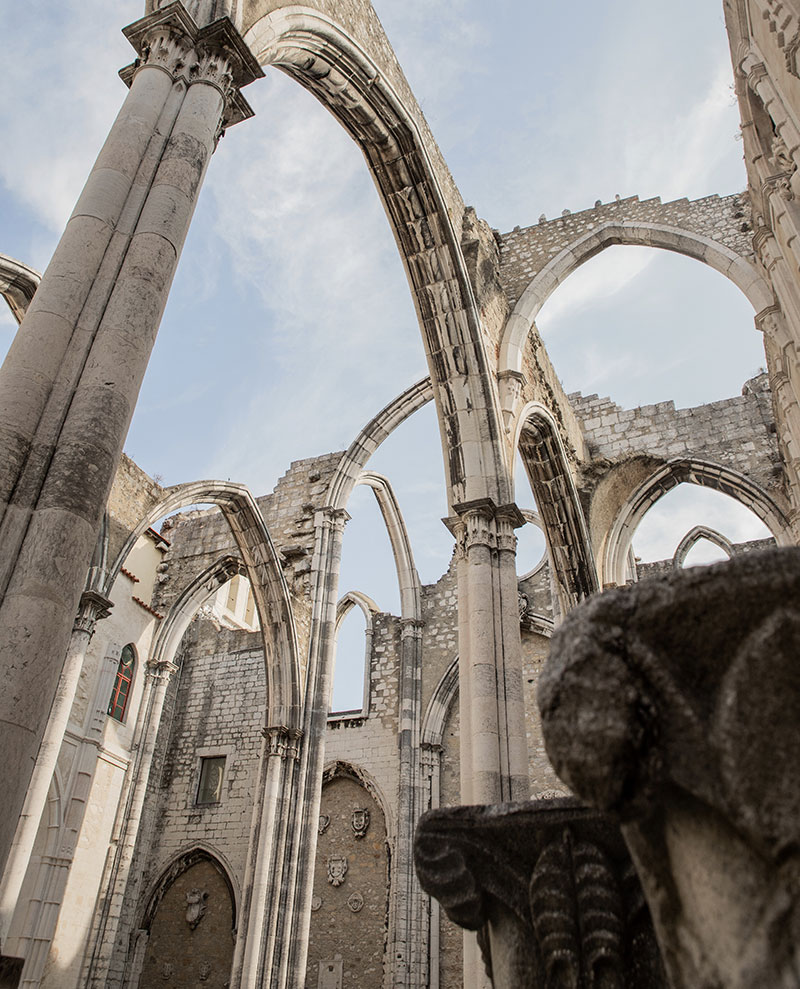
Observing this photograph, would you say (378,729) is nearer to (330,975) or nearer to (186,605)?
(330,975)

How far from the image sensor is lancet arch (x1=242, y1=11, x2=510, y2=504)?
780cm

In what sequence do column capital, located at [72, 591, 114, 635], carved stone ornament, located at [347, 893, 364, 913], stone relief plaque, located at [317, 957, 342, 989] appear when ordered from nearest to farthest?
column capital, located at [72, 591, 114, 635], stone relief plaque, located at [317, 957, 342, 989], carved stone ornament, located at [347, 893, 364, 913]

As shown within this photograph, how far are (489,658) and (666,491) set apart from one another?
802 centimetres

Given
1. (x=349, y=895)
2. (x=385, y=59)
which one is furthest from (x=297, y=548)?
(x=385, y=59)

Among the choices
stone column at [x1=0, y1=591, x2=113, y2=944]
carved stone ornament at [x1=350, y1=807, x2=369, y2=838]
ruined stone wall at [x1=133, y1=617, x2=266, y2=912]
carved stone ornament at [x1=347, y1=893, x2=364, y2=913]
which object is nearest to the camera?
stone column at [x1=0, y1=591, x2=113, y2=944]

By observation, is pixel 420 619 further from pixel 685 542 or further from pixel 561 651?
pixel 561 651

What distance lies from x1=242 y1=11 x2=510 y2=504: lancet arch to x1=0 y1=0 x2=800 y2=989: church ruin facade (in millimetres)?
33

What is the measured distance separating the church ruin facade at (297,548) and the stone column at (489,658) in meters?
0.03

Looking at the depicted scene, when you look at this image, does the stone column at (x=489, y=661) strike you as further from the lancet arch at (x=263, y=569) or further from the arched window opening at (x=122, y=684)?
the arched window opening at (x=122, y=684)

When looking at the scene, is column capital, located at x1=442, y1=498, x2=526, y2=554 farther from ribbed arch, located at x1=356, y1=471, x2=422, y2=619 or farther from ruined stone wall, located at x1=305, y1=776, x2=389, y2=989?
ruined stone wall, located at x1=305, y1=776, x2=389, y2=989

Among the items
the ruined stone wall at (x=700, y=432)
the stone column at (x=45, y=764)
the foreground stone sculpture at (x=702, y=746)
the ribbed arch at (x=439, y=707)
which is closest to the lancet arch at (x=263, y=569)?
the stone column at (x=45, y=764)

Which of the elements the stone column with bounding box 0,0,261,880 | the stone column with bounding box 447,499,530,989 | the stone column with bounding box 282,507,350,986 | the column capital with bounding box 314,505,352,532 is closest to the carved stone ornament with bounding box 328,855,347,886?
the stone column with bounding box 282,507,350,986

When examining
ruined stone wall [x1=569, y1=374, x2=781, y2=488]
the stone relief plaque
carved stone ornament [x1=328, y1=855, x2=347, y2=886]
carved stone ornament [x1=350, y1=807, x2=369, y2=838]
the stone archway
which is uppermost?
ruined stone wall [x1=569, y1=374, x2=781, y2=488]

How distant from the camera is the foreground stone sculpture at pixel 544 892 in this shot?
59.6 inches
